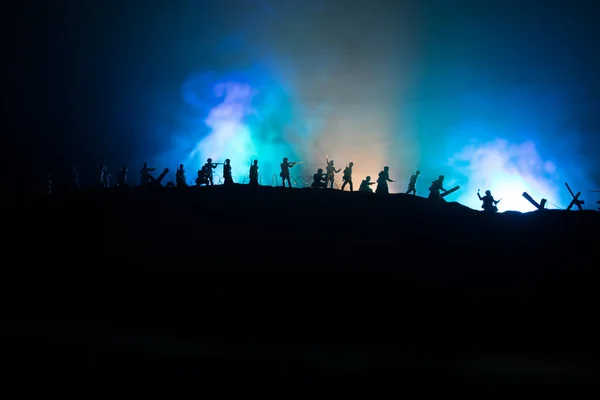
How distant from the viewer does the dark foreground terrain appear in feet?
14.8

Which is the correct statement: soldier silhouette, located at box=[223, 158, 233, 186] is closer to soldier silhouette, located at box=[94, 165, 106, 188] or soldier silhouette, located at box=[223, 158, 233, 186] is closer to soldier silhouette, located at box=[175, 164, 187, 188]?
soldier silhouette, located at box=[175, 164, 187, 188]

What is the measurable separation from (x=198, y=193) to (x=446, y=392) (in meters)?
14.4

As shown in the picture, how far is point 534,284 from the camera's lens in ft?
36.4

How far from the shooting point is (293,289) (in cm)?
1055

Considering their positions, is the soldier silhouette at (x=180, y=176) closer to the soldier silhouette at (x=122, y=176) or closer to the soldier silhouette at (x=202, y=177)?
the soldier silhouette at (x=202, y=177)

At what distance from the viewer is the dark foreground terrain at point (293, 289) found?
14.8 feet

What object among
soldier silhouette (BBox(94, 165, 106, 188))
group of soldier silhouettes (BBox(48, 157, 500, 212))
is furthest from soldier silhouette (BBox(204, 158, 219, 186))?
soldier silhouette (BBox(94, 165, 106, 188))

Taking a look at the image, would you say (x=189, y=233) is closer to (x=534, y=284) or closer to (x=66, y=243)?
(x=66, y=243)

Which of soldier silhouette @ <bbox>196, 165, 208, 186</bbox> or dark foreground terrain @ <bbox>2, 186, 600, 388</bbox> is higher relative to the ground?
soldier silhouette @ <bbox>196, 165, 208, 186</bbox>

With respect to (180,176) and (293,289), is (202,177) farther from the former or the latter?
(293,289)

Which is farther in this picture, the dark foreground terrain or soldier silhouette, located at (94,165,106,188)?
soldier silhouette, located at (94,165,106,188)

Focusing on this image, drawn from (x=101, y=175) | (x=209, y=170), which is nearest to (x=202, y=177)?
(x=209, y=170)

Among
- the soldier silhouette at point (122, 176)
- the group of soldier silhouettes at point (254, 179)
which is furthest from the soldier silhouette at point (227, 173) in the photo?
the soldier silhouette at point (122, 176)

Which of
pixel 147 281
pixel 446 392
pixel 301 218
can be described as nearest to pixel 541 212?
pixel 301 218
